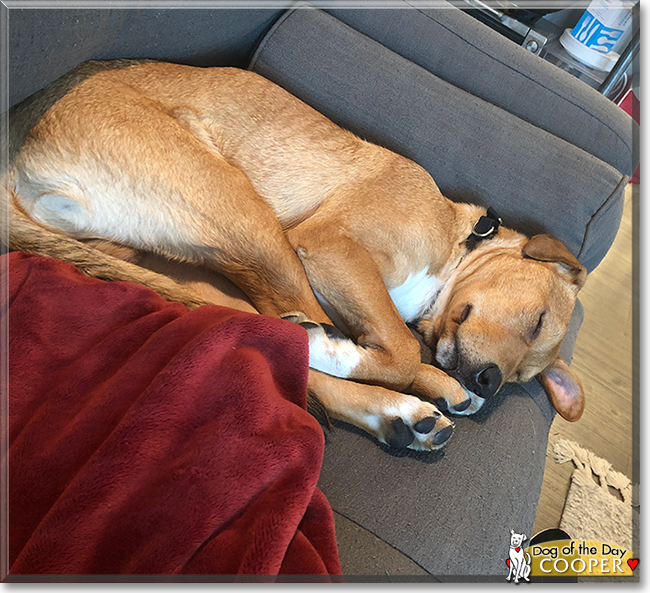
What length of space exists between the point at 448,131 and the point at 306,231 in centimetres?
86

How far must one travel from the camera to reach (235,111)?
1.96 meters

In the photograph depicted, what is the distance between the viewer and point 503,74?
2242 millimetres

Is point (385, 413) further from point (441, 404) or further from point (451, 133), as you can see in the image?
point (451, 133)

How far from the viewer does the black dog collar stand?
2010 millimetres

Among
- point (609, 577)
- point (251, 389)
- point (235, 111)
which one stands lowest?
point (609, 577)

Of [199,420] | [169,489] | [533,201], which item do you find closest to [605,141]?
[533,201]

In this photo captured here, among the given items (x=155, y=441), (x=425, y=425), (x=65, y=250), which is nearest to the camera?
(x=155, y=441)

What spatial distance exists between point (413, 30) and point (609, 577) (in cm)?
265

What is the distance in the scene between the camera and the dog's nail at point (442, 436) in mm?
1595

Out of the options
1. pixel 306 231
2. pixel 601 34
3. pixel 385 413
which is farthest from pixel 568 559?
pixel 601 34

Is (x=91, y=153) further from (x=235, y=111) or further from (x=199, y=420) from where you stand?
(x=199, y=420)

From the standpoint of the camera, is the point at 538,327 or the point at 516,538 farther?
the point at 538,327

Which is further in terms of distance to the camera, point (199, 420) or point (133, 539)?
point (199, 420)

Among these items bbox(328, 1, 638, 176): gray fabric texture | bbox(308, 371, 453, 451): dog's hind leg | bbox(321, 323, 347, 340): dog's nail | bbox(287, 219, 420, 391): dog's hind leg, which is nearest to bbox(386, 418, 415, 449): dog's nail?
bbox(308, 371, 453, 451): dog's hind leg
